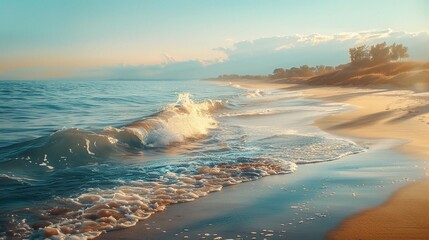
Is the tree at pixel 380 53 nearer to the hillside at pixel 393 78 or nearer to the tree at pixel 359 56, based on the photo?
the tree at pixel 359 56

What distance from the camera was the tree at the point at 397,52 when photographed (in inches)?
2849

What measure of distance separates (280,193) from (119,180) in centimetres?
264

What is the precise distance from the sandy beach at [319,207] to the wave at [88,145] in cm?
396

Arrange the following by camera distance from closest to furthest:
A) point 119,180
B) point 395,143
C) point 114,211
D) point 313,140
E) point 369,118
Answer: point 114,211
point 119,180
point 395,143
point 313,140
point 369,118

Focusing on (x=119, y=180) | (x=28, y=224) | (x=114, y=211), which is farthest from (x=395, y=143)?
(x=28, y=224)

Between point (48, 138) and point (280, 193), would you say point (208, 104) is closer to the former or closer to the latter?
point (48, 138)

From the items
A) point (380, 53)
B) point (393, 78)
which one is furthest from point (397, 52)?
point (393, 78)

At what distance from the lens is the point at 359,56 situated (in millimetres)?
76500

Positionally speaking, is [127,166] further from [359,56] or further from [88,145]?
[359,56]

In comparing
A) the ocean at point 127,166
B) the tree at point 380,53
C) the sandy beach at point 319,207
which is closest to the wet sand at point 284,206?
the sandy beach at point 319,207

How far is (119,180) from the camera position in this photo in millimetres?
6648

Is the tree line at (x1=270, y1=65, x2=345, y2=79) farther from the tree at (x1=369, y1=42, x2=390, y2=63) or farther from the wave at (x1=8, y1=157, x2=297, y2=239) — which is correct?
the wave at (x1=8, y1=157, x2=297, y2=239)

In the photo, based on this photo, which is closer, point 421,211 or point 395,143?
point 421,211

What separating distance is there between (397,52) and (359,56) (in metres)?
6.63
